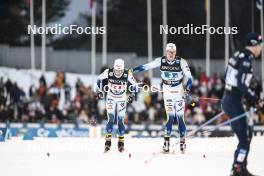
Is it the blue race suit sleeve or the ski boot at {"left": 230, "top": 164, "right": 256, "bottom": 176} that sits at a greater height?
the blue race suit sleeve

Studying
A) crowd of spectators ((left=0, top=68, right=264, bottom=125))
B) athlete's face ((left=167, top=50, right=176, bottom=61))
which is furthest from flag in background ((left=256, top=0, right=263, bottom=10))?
athlete's face ((left=167, top=50, right=176, bottom=61))

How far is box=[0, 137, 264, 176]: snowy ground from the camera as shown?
1017 centimetres

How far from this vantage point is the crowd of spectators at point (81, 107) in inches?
902

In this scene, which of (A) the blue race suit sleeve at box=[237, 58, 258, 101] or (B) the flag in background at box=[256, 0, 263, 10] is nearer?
(A) the blue race suit sleeve at box=[237, 58, 258, 101]

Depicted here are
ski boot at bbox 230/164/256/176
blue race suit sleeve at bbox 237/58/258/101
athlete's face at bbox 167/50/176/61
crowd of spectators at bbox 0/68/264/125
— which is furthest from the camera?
crowd of spectators at bbox 0/68/264/125

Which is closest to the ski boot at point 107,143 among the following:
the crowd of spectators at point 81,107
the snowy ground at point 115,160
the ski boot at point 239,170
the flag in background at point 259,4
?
the snowy ground at point 115,160

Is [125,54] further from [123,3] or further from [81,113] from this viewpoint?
[81,113]

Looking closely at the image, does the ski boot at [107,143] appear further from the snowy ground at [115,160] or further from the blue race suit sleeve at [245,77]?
the blue race suit sleeve at [245,77]

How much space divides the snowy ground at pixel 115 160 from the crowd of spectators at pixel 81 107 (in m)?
6.90

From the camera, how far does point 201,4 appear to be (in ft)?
110

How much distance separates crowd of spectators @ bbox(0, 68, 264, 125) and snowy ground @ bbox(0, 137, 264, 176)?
6.90m

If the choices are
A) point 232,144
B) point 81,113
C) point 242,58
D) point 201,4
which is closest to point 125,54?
point 201,4

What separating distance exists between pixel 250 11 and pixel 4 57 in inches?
521

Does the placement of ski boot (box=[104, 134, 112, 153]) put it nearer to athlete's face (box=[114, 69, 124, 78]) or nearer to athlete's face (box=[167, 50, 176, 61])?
athlete's face (box=[114, 69, 124, 78])
